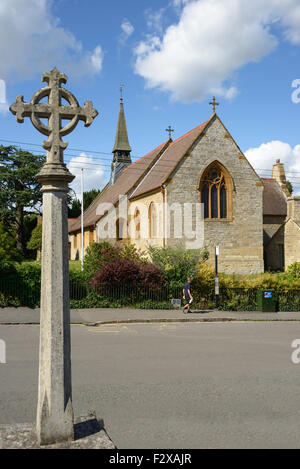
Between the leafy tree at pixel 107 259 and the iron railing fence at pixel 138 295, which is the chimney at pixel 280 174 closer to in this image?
the iron railing fence at pixel 138 295

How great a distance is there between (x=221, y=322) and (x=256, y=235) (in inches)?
513

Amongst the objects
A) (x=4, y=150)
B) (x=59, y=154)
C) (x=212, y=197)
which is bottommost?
(x=59, y=154)

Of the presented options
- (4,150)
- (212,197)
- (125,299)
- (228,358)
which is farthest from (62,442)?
(4,150)

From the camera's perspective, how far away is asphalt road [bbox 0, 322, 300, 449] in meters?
5.43

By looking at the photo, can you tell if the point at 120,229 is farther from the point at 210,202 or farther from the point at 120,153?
the point at 120,153

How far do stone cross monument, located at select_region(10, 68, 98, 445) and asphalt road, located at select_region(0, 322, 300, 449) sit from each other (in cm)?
113

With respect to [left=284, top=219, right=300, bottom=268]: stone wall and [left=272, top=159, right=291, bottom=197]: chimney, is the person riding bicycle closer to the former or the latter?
[left=284, top=219, right=300, bottom=268]: stone wall

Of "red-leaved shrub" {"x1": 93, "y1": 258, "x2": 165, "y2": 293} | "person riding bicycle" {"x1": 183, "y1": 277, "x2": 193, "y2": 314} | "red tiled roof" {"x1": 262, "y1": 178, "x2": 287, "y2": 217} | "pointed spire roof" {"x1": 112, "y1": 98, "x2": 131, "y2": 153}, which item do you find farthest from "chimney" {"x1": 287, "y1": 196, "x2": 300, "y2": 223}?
"pointed spire roof" {"x1": 112, "y1": 98, "x2": 131, "y2": 153}

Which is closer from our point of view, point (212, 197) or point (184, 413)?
point (184, 413)

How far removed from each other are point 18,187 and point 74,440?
179 ft
